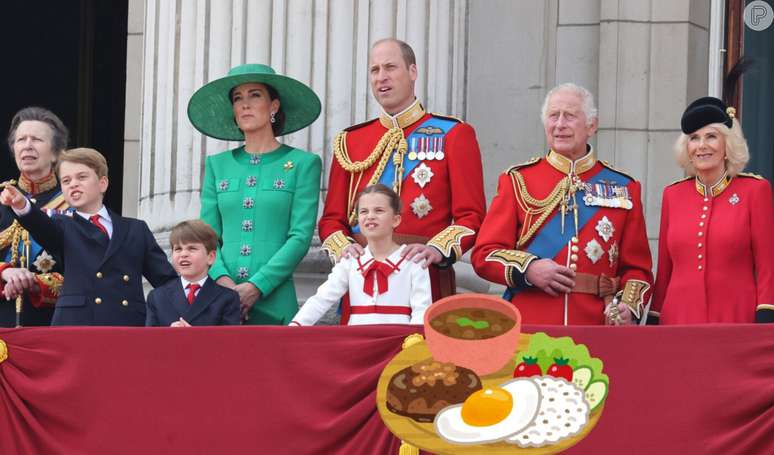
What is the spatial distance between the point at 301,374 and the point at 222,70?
2755 millimetres

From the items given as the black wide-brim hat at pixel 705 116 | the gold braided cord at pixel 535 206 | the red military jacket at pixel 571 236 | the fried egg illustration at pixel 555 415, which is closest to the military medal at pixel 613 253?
the red military jacket at pixel 571 236

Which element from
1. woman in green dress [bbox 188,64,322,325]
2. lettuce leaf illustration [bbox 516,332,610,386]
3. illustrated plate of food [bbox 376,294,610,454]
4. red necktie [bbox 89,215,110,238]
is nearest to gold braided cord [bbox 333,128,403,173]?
woman in green dress [bbox 188,64,322,325]

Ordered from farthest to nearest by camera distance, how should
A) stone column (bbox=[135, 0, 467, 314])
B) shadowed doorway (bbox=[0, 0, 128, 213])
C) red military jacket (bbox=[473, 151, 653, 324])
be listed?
shadowed doorway (bbox=[0, 0, 128, 213]), stone column (bbox=[135, 0, 467, 314]), red military jacket (bbox=[473, 151, 653, 324])

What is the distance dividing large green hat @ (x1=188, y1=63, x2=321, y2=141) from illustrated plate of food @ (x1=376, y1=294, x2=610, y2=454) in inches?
75.6

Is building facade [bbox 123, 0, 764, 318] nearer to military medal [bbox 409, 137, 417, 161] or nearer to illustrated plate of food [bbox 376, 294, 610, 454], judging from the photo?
military medal [bbox 409, 137, 417, 161]

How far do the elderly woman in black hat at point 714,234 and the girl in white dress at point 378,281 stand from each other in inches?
39.1

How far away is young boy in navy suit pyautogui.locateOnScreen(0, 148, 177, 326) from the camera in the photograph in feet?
25.3

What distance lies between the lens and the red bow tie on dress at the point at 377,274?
295 inches

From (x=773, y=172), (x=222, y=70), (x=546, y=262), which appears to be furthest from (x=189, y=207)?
(x=773, y=172)

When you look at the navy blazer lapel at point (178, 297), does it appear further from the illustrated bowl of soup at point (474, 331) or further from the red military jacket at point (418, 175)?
the illustrated bowl of soup at point (474, 331)

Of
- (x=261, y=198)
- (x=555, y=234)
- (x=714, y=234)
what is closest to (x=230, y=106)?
(x=261, y=198)

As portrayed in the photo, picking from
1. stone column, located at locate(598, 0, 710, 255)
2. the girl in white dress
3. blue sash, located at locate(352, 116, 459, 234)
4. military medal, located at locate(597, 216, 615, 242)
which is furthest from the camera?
stone column, located at locate(598, 0, 710, 255)

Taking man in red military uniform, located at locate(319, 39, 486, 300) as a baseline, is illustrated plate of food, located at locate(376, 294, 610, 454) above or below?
below

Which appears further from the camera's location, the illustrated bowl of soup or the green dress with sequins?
the green dress with sequins
